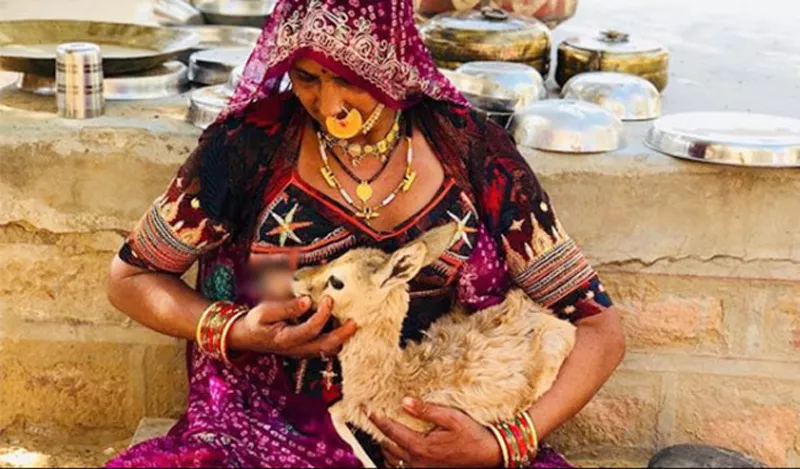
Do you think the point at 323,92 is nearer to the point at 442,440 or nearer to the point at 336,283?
the point at 336,283

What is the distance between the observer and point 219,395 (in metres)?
Answer: 2.86

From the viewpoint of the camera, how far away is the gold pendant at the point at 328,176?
2787 mm

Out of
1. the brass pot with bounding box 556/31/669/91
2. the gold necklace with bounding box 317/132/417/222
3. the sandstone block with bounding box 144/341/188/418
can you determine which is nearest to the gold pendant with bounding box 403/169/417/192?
the gold necklace with bounding box 317/132/417/222

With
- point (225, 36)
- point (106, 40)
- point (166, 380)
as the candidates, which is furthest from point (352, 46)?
point (225, 36)

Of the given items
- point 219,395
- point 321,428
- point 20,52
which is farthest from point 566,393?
point 20,52

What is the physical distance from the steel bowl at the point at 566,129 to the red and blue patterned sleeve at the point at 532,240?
45 cm

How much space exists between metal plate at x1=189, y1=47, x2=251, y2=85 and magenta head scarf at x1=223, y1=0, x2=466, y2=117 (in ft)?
3.85

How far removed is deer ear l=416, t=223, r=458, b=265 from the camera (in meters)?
2.66

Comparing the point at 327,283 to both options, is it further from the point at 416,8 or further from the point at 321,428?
the point at 416,8

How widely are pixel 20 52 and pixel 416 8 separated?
1449mm

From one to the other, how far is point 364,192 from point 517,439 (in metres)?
0.60

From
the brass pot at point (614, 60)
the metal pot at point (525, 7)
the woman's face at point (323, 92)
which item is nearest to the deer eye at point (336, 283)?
the woman's face at point (323, 92)

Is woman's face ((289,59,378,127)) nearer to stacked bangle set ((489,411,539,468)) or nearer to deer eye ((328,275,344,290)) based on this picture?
deer eye ((328,275,344,290))

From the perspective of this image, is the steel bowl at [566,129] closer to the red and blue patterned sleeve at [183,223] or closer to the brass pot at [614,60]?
the brass pot at [614,60]
